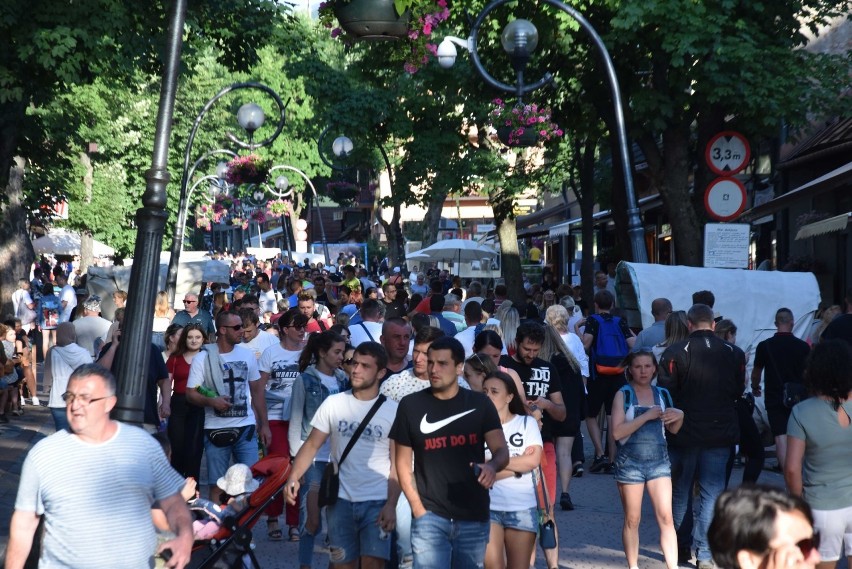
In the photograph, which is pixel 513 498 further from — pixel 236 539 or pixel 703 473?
pixel 703 473

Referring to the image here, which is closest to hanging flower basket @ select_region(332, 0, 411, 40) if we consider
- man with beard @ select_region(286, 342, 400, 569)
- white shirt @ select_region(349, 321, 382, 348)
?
man with beard @ select_region(286, 342, 400, 569)

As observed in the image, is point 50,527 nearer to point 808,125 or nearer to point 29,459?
point 29,459

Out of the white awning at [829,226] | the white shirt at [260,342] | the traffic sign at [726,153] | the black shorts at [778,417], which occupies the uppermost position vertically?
the traffic sign at [726,153]

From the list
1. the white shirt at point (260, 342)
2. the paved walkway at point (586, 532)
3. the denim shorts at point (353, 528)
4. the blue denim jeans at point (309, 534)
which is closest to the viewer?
the denim shorts at point (353, 528)

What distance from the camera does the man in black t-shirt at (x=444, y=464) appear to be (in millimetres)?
6348

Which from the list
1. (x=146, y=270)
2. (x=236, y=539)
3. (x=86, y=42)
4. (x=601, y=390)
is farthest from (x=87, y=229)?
(x=236, y=539)

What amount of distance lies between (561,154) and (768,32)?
13297mm

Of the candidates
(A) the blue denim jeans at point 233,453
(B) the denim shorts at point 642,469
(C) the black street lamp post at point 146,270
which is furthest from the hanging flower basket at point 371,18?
(A) the blue denim jeans at point 233,453

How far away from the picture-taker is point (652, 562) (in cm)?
930

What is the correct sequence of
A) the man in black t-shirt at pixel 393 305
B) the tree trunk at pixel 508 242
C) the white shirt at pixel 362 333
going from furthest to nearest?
the tree trunk at pixel 508 242, the man in black t-shirt at pixel 393 305, the white shirt at pixel 362 333

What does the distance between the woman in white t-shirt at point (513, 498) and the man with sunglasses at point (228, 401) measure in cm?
338

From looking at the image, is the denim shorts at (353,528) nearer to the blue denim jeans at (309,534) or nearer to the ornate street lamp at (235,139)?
the blue denim jeans at (309,534)

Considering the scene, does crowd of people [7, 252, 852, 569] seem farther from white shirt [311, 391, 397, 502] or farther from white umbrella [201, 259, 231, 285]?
white umbrella [201, 259, 231, 285]

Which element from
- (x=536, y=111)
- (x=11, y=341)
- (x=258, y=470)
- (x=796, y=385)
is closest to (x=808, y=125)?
(x=536, y=111)
